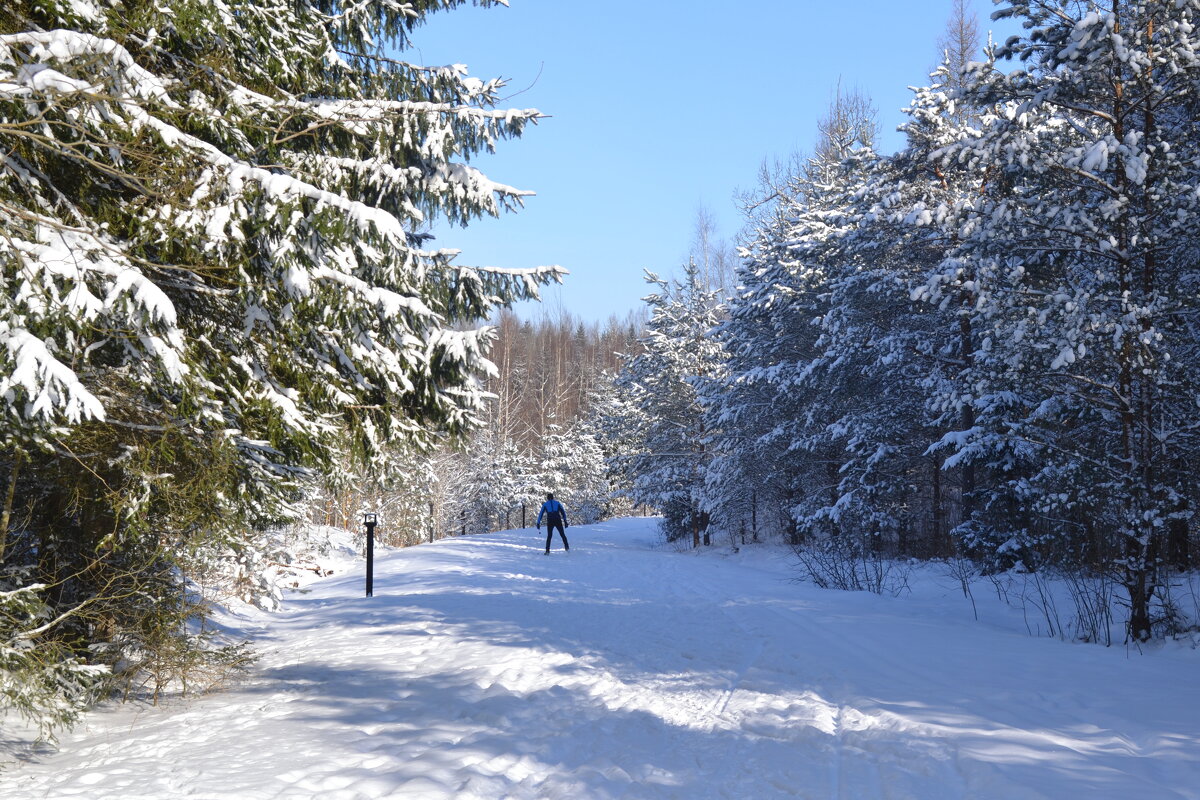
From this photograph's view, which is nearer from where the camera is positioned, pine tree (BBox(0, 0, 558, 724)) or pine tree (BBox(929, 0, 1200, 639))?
pine tree (BBox(0, 0, 558, 724))

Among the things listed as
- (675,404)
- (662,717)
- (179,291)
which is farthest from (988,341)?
(675,404)

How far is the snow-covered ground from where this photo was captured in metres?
4.64

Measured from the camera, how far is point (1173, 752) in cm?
485

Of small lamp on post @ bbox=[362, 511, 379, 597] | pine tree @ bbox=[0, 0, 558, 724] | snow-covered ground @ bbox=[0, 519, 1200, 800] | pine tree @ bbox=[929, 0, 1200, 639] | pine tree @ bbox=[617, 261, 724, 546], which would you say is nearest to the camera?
pine tree @ bbox=[0, 0, 558, 724]

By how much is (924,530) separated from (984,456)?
7.77 meters

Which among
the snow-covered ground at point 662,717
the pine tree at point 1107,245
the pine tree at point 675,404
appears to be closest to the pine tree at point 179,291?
the snow-covered ground at point 662,717

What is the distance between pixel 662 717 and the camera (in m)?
6.06

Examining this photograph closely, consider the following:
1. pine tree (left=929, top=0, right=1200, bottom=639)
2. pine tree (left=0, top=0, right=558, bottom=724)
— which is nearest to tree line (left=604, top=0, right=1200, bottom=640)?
pine tree (left=929, top=0, right=1200, bottom=639)

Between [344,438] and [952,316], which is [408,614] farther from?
[952,316]

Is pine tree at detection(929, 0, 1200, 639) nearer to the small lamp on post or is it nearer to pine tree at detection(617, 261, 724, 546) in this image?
the small lamp on post

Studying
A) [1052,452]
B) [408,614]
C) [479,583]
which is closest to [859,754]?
[408,614]

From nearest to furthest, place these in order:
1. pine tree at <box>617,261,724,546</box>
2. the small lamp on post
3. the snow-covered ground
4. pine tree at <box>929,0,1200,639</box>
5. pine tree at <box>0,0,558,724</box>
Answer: pine tree at <box>0,0,558,724</box>
the snow-covered ground
pine tree at <box>929,0,1200,639</box>
the small lamp on post
pine tree at <box>617,261,724,546</box>

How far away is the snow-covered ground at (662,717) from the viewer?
464 centimetres

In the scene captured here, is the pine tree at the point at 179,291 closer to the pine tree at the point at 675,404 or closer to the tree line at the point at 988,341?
the tree line at the point at 988,341
